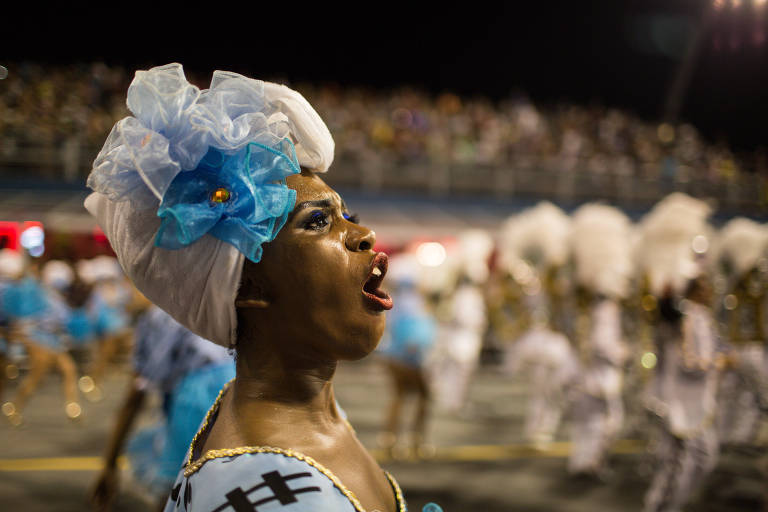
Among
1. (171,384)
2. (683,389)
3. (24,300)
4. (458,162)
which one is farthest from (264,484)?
(458,162)

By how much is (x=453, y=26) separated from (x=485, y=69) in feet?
6.70

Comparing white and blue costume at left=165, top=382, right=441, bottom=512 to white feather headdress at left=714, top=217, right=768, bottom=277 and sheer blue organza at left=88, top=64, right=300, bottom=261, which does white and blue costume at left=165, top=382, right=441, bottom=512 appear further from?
white feather headdress at left=714, top=217, right=768, bottom=277

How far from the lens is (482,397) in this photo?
9891mm

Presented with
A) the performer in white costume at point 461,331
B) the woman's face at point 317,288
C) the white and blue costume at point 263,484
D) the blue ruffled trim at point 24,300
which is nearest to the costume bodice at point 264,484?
the white and blue costume at point 263,484

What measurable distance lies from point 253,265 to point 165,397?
205 centimetres

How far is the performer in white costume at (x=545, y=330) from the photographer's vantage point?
691 centimetres

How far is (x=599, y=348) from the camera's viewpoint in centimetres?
593

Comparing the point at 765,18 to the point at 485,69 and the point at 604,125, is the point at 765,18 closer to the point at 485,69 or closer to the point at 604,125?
the point at 604,125

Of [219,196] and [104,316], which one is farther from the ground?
[219,196]

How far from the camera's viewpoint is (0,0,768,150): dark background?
11.6ft

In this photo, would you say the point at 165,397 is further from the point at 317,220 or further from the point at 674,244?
the point at 674,244

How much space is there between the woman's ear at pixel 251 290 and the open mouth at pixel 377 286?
0.20 metres

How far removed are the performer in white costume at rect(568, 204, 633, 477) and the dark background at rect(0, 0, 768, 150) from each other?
1333 millimetres

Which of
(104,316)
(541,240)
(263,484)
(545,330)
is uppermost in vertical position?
(263,484)
